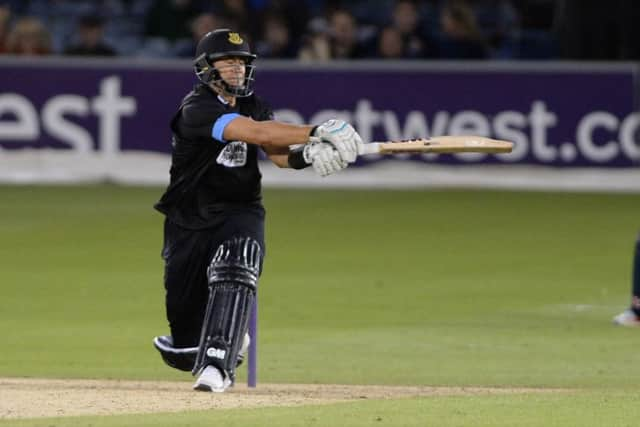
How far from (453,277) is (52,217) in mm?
5657

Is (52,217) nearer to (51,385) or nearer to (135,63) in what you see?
(135,63)

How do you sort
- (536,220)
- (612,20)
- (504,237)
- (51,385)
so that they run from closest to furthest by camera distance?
(51,385)
(504,237)
(536,220)
(612,20)

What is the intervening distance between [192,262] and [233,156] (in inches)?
25.3

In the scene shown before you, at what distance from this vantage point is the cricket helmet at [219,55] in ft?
30.6

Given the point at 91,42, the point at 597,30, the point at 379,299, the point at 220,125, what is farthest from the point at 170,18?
the point at 220,125

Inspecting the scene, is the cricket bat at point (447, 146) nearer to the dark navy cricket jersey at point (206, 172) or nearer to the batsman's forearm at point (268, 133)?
the batsman's forearm at point (268, 133)

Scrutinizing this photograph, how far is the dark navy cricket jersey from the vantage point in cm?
930

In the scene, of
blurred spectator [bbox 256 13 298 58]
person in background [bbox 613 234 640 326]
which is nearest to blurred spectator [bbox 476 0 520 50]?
blurred spectator [bbox 256 13 298 58]

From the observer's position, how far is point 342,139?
8695 mm

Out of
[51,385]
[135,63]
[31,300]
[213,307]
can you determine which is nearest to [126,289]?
[31,300]

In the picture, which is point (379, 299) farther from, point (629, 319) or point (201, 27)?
point (201, 27)

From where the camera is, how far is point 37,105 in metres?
21.2

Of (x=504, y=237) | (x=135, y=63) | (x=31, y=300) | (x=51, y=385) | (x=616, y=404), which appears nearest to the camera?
(x=616, y=404)

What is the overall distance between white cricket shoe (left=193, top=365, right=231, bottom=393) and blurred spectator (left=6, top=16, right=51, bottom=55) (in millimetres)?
13361
